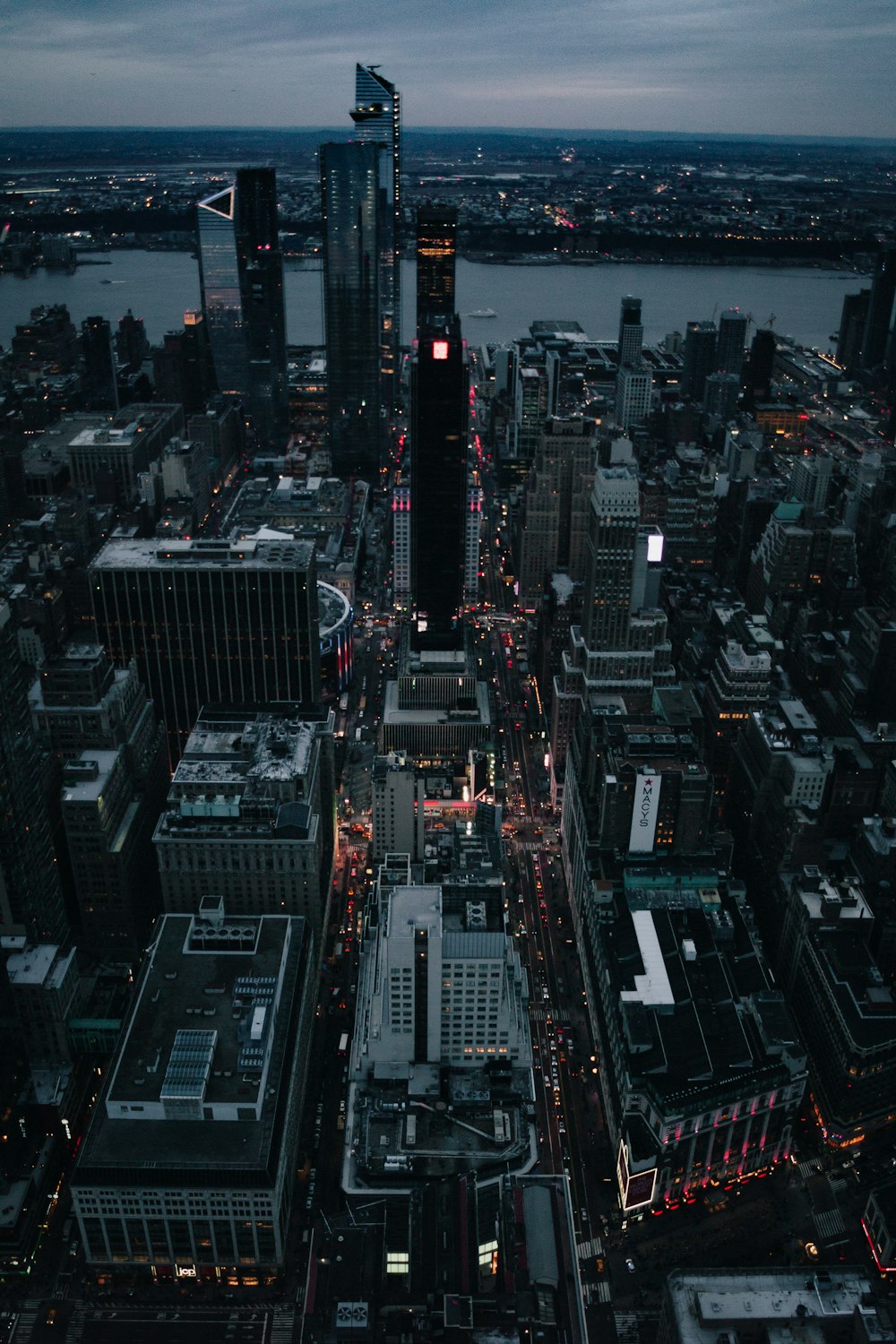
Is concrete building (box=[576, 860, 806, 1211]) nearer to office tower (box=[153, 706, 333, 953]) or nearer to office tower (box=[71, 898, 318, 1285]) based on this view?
office tower (box=[71, 898, 318, 1285])

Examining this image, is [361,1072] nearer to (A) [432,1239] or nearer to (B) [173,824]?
(A) [432,1239]

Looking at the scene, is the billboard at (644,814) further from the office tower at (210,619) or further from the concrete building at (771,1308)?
the concrete building at (771,1308)

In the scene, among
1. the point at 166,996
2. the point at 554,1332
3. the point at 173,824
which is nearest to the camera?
the point at 554,1332

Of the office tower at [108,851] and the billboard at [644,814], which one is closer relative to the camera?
the office tower at [108,851]

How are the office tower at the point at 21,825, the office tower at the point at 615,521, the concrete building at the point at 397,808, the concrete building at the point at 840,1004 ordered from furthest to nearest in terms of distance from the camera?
the office tower at the point at 615,521
the concrete building at the point at 397,808
the office tower at the point at 21,825
the concrete building at the point at 840,1004

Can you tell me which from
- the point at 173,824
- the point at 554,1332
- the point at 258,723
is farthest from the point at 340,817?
the point at 554,1332

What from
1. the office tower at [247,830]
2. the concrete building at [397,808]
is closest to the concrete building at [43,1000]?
the office tower at [247,830]
